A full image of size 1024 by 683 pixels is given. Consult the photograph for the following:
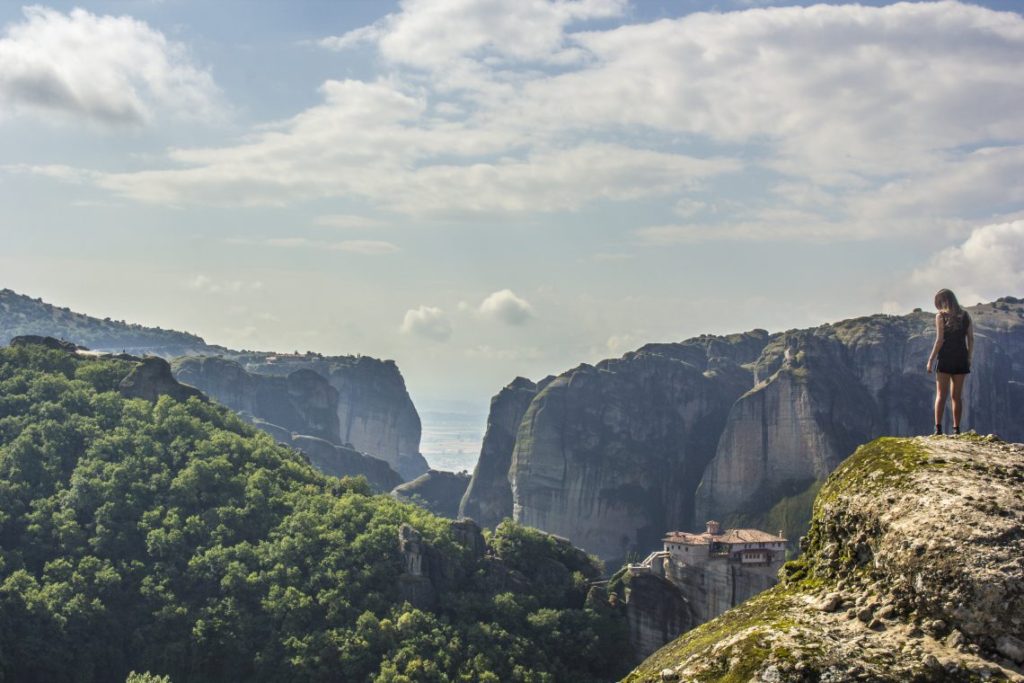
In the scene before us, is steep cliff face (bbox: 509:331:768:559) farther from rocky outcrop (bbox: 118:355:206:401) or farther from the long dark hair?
the long dark hair

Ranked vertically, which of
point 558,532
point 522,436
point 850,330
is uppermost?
point 850,330

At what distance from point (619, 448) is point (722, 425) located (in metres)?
21.0

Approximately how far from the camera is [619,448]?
180 meters

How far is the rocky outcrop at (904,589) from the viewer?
966 centimetres

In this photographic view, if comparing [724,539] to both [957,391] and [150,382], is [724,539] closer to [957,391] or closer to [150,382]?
[150,382]

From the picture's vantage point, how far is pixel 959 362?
A: 584 inches

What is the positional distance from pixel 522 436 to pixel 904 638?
172252 millimetres

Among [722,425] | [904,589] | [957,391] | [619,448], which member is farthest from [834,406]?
[904,589]

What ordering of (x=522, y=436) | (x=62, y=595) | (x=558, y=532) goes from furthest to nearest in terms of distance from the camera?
1. (x=522, y=436)
2. (x=558, y=532)
3. (x=62, y=595)

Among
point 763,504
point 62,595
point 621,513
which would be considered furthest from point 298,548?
point 621,513

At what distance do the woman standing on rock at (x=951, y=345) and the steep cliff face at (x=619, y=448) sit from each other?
15756cm

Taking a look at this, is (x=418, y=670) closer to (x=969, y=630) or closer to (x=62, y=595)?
(x=62, y=595)

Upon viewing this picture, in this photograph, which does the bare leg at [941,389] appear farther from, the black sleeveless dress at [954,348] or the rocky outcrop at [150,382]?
the rocky outcrop at [150,382]

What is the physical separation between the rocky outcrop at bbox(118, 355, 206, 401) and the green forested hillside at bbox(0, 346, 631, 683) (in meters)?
3.06
